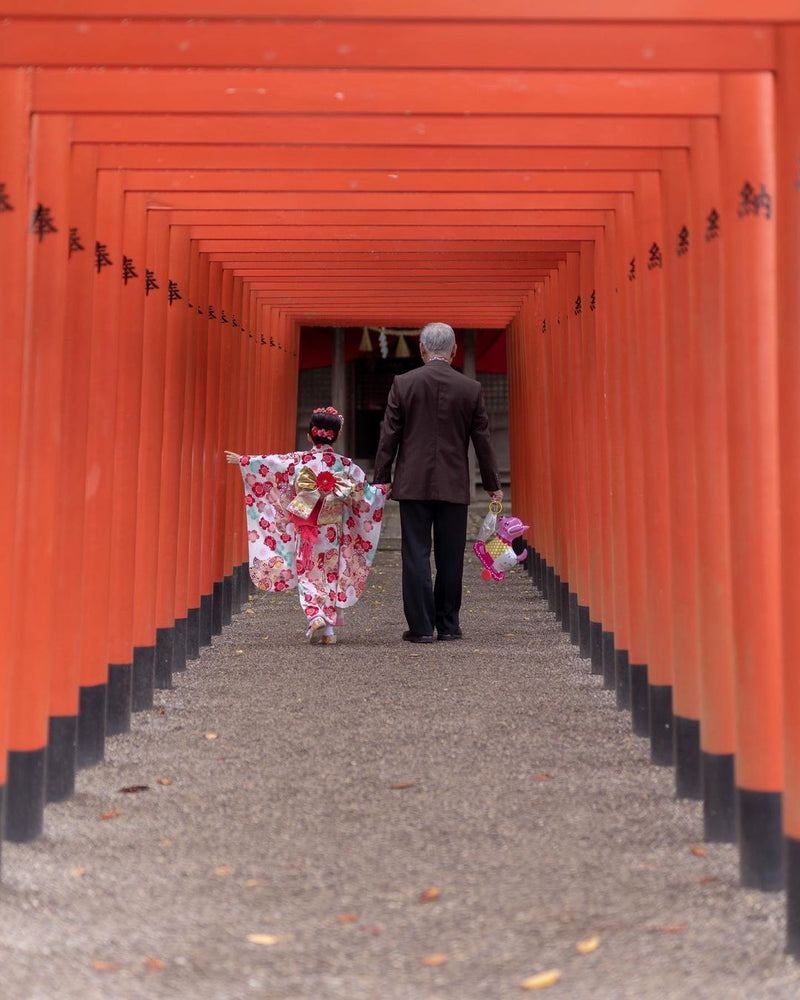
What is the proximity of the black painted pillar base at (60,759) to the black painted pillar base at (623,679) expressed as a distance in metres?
2.50

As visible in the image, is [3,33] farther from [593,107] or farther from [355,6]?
[593,107]

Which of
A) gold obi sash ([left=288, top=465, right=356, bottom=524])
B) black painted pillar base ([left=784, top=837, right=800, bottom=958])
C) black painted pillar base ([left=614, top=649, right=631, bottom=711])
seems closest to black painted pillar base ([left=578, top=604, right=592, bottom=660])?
black painted pillar base ([left=614, top=649, right=631, bottom=711])

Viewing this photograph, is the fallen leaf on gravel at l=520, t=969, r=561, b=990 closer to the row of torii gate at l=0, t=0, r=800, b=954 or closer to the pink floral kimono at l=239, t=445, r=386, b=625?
the row of torii gate at l=0, t=0, r=800, b=954

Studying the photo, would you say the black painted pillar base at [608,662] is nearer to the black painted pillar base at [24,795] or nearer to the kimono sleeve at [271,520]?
the kimono sleeve at [271,520]

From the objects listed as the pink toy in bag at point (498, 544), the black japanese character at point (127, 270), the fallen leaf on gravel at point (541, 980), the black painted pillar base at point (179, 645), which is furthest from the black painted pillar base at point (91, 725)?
the pink toy in bag at point (498, 544)

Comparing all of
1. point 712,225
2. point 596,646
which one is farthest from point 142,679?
point 712,225

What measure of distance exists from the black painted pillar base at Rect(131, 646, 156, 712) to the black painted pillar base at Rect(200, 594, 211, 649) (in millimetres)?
1796

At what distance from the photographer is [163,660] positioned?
5977 millimetres

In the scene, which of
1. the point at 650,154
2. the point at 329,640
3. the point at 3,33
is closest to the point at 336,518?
the point at 329,640

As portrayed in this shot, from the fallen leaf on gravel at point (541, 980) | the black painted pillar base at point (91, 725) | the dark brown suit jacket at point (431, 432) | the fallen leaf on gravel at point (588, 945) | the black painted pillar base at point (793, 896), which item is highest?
the dark brown suit jacket at point (431, 432)

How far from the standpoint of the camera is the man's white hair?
7.41m

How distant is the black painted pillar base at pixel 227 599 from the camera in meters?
8.41

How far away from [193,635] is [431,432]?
→ 1.91m

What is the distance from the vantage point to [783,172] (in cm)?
277
